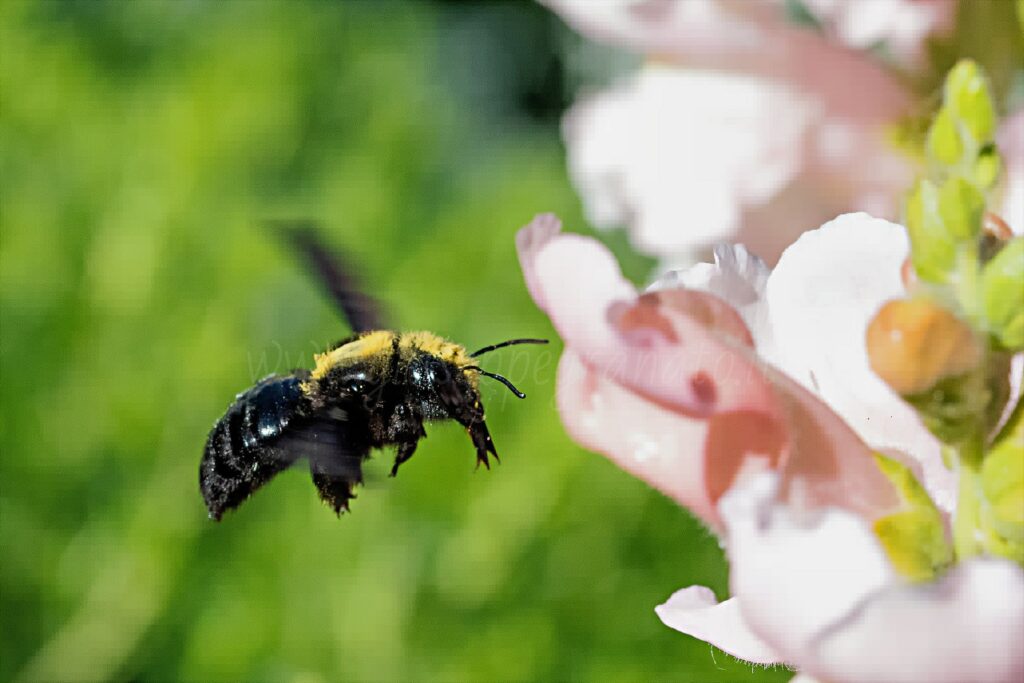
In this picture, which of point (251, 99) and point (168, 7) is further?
point (168, 7)

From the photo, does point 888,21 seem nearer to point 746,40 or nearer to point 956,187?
point 746,40

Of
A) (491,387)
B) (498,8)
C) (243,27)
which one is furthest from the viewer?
(498,8)

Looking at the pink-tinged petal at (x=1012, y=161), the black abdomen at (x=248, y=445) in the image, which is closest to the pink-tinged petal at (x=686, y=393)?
the pink-tinged petal at (x=1012, y=161)

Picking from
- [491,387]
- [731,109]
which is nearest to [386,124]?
[731,109]

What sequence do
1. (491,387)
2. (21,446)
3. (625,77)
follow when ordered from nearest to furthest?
(491,387), (625,77), (21,446)

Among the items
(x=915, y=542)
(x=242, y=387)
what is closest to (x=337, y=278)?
(x=915, y=542)

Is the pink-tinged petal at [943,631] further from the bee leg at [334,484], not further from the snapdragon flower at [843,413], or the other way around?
the bee leg at [334,484]

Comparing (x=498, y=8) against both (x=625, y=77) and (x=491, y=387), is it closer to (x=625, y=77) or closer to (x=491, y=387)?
(x=625, y=77)
